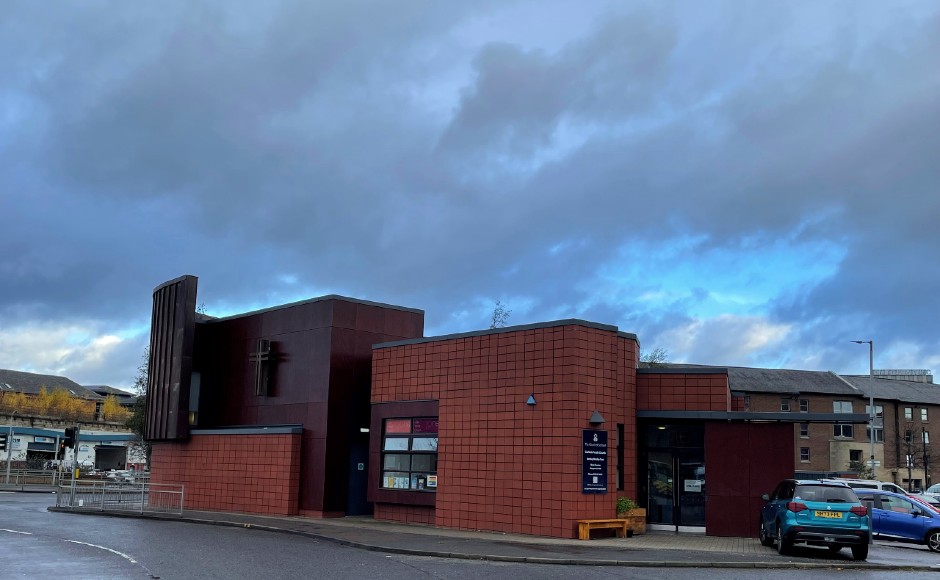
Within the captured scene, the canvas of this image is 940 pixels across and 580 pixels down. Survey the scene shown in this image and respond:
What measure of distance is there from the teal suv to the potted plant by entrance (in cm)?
404

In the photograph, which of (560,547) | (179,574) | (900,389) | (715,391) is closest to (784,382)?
(900,389)

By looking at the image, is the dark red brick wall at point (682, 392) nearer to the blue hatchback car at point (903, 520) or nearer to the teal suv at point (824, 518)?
the teal suv at point (824, 518)

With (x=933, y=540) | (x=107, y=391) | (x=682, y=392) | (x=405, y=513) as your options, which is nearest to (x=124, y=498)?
(x=405, y=513)

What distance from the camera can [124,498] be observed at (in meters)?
30.6

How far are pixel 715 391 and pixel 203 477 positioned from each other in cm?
1746

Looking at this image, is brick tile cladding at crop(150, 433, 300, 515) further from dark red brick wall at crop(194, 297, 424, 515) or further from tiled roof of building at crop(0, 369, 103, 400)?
tiled roof of building at crop(0, 369, 103, 400)

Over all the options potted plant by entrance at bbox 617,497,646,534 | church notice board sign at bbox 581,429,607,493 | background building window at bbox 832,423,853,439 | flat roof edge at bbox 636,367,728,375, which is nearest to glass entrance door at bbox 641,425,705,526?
potted plant by entrance at bbox 617,497,646,534

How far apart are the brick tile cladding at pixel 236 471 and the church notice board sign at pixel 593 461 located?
10193 millimetres

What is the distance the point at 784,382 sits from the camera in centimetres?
7419

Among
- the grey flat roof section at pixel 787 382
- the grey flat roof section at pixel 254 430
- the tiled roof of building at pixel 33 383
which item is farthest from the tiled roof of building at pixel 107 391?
the grey flat roof section at pixel 254 430

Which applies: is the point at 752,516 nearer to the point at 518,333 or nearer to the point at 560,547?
the point at 560,547

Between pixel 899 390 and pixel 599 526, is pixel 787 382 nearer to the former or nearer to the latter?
pixel 899 390

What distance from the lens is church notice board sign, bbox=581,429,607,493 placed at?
65.0 ft

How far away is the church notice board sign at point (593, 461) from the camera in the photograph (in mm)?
19812
